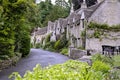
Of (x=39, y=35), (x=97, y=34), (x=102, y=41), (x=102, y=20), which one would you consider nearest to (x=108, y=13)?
(x=102, y=20)

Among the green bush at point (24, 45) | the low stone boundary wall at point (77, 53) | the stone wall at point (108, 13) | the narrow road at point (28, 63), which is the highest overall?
the stone wall at point (108, 13)

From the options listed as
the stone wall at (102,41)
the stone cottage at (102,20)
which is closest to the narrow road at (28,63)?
the stone wall at (102,41)

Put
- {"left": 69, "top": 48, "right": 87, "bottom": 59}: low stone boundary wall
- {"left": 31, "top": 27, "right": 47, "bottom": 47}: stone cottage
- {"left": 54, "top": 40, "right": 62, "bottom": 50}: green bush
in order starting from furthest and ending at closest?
{"left": 31, "top": 27, "right": 47, "bottom": 47}: stone cottage < {"left": 54, "top": 40, "right": 62, "bottom": 50}: green bush < {"left": 69, "top": 48, "right": 87, "bottom": 59}: low stone boundary wall

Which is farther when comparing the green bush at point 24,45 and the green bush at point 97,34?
the green bush at point 24,45

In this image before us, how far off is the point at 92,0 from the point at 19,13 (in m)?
36.1

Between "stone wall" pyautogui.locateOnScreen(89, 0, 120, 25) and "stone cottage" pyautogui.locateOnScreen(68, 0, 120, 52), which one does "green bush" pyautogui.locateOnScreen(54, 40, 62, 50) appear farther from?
"stone wall" pyautogui.locateOnScreen(89, 0, 120, 25)

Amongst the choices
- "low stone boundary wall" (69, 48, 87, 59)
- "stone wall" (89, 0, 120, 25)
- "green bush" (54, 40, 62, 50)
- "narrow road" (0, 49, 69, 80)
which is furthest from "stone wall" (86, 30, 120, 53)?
"green bush" (54, 40, 62, 50)

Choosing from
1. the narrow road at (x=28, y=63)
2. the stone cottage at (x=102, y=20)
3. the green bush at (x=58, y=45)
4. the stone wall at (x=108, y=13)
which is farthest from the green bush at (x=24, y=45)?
the green bush at (x=58, y=45)

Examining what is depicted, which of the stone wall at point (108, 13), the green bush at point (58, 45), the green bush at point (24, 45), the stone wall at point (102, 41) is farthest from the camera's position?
the green bush at point (58, 45)

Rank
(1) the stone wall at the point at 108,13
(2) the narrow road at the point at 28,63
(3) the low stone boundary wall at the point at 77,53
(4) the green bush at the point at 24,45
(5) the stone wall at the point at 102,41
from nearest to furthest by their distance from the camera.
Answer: (2) the narrow road at the point at 28,63 → (3) the low stone boundary wall at the point at 77,53 → (5) the stone wall at the point at 102,41 → (1) the stone wall at the point at 108,13 → (4) the green bush at the point at 24,45

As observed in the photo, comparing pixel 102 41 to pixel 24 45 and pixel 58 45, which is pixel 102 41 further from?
pixel 58 45

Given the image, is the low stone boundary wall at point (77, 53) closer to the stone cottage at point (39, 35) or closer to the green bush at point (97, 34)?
the green bush at point (97, 34)

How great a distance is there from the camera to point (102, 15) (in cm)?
3722

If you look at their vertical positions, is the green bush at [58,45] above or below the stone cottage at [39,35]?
below
